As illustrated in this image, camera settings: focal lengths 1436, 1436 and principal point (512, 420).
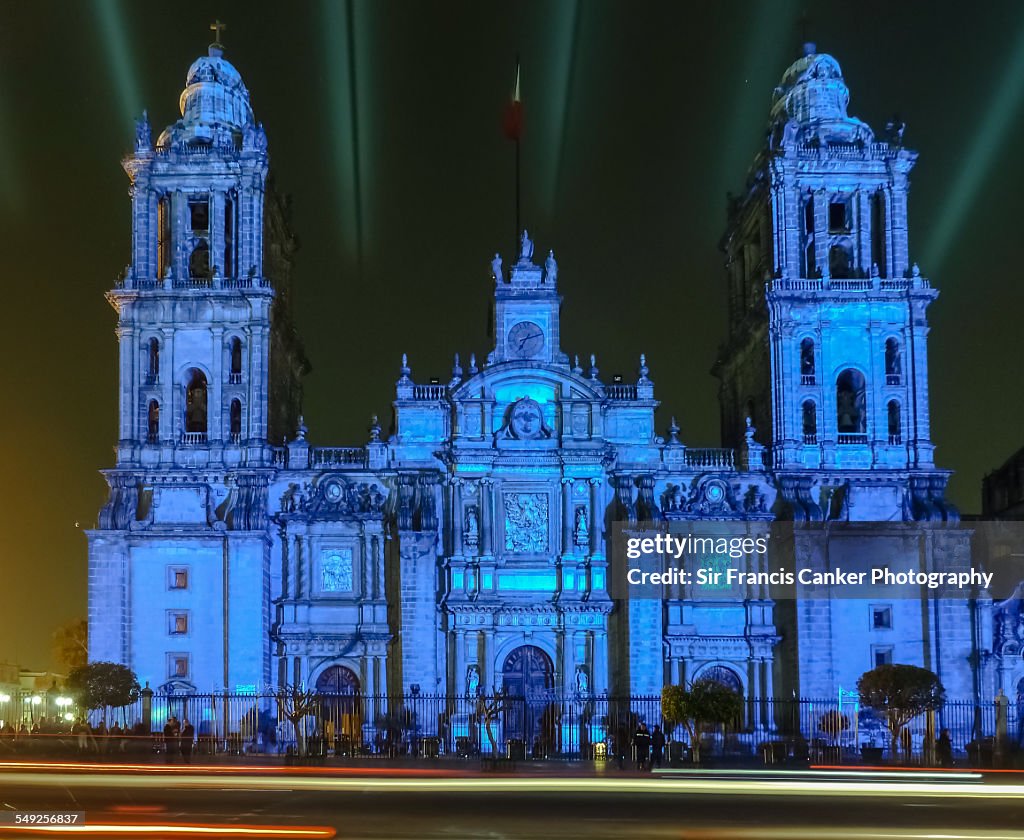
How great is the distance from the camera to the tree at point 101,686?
1970 inches

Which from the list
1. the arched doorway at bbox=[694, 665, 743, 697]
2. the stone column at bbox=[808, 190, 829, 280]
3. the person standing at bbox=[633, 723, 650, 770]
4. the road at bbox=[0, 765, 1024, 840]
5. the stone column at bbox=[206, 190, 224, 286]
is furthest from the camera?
the stone column at bbox=[808, 190, 829, 280]

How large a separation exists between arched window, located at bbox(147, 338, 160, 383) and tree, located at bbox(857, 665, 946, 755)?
29.6 metres

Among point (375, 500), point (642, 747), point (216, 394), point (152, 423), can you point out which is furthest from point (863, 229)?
point (152, 423)

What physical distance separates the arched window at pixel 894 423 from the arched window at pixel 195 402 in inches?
1084

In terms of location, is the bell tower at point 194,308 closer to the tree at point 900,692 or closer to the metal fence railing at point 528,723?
the metal fence railing at point 528,723

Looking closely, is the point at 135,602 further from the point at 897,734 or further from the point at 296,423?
the point at 897,734

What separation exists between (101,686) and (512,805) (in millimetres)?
27280

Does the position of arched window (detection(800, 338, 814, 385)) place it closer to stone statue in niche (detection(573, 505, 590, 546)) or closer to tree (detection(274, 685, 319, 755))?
stone statue in niche (detection(573, 505, 590, 546))

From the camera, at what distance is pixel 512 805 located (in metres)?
27.1

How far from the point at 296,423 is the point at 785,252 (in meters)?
23.5

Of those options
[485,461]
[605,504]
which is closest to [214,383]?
[485,461]

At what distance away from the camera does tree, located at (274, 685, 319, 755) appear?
46325mm

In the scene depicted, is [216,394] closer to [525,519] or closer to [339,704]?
[339,704]

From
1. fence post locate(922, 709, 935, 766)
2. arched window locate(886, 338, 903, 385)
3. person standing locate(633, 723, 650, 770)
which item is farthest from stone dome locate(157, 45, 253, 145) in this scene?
fence post locate(922, 709, 935, 766)
